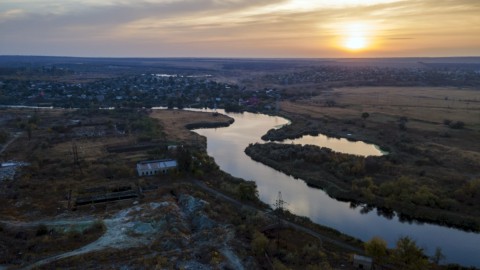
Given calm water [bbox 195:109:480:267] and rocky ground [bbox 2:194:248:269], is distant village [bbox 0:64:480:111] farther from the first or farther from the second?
rocky ground [bbox 2:194:248:269]

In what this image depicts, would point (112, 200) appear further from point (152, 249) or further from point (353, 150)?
point (353, 150)

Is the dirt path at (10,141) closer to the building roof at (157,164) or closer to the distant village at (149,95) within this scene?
the building roof at (157,164)

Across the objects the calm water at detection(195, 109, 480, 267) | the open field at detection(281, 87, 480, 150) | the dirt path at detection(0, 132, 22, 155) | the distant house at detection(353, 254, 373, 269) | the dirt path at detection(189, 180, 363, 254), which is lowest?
the calm water at detection(195, 109, 480, 267)

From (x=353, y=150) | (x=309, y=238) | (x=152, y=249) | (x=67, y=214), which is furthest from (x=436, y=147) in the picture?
(x=67, y=214)

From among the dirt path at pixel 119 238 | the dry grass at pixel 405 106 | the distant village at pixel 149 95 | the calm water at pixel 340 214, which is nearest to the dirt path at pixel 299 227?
the dirt path at pixel 119 238

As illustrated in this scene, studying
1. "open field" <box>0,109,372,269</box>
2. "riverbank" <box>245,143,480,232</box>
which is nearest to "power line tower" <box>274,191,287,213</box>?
"open field" <box>0,109,372,269</box>

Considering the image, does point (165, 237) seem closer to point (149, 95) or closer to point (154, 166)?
point (154, 166)
